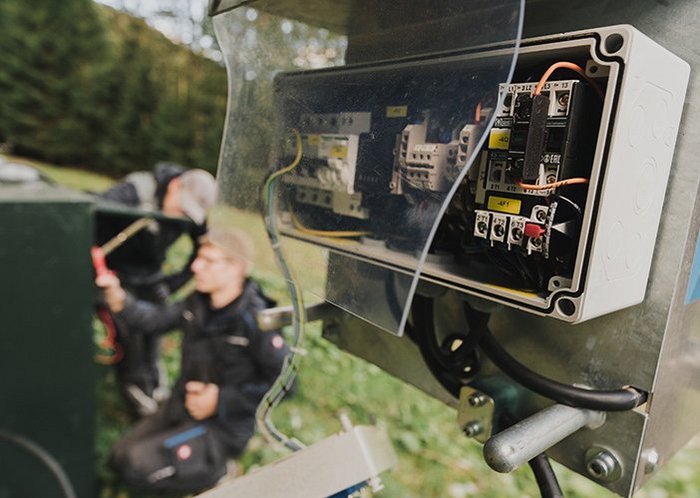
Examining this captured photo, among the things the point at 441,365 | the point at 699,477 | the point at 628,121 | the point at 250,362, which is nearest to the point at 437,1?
the point at 628,121

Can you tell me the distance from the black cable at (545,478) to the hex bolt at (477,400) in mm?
126

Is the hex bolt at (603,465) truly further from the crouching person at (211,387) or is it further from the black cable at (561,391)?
the crouching person at (211,387)

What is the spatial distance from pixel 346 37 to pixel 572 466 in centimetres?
77

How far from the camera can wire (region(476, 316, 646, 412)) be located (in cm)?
73

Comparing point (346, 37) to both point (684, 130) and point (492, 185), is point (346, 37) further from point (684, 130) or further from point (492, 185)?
point (684, 130)

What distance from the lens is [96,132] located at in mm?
10227

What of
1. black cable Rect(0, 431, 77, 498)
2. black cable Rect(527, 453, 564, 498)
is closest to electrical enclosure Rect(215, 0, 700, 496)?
black cable Rect(527, 453, 564, 498)

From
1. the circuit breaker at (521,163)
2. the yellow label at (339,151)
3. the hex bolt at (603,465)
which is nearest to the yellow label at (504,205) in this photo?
the circuit breaker at (521,163)

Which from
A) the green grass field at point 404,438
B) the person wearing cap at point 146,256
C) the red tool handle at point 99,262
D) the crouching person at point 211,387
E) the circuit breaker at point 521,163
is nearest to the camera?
the circuit breaker at point 521,163

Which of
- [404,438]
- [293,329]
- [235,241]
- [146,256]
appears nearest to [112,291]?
[146,256]

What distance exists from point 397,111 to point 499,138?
0.52 ft

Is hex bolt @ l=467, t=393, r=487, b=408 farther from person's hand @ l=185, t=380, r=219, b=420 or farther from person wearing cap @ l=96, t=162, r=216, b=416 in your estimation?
person wearing cap @ l=96, t=162, r=216, b=416

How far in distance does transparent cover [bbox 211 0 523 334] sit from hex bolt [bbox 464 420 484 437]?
0.23 metres

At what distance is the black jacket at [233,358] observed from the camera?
7.69 feet
